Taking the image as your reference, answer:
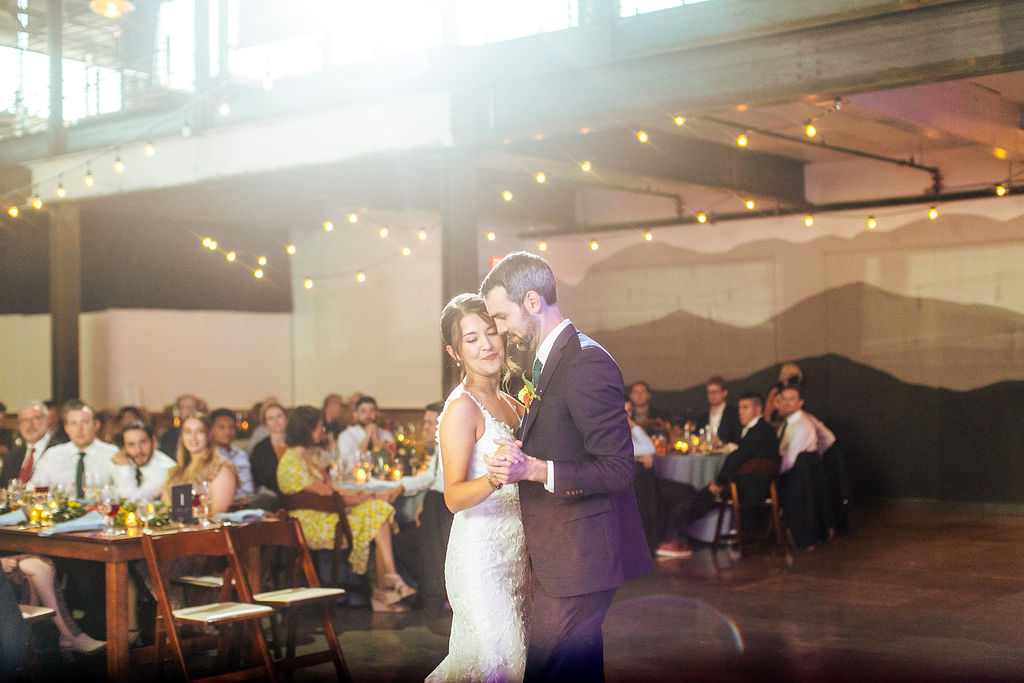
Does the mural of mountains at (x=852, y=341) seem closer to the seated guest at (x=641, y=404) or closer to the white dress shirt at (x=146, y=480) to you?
the seated guest at (x=641, y=404)

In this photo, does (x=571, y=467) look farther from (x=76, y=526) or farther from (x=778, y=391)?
(x=778, y=391)

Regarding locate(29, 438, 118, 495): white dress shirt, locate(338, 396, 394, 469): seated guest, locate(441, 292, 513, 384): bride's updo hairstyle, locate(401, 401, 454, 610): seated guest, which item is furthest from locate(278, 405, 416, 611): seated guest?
locate(441, 292, 513, 384): bride's updo hairstyle

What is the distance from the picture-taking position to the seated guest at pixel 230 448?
25.0ft

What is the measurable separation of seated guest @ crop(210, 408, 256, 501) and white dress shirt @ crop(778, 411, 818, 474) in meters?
4.27

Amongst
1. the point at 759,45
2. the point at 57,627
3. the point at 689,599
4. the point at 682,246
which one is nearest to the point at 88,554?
the point at 57,627

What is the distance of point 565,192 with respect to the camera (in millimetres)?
14031

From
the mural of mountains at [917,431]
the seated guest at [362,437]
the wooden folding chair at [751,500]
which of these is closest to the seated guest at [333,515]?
the seated guest at [362,437]

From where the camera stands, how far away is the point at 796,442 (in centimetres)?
947

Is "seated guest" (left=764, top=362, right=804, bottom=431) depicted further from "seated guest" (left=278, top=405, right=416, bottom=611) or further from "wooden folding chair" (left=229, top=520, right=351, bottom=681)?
"wooden folding chair" (left=229, top=520, right=351, bottom=681)

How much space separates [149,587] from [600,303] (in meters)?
8.96

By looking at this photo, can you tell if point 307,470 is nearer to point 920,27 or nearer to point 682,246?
point 920,27

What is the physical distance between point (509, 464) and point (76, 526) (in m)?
3.51

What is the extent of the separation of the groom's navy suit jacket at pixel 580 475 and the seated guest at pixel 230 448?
462 centimetres

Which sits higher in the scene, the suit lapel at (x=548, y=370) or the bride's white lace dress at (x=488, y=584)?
the suit lapel at (x=548, y=370)
